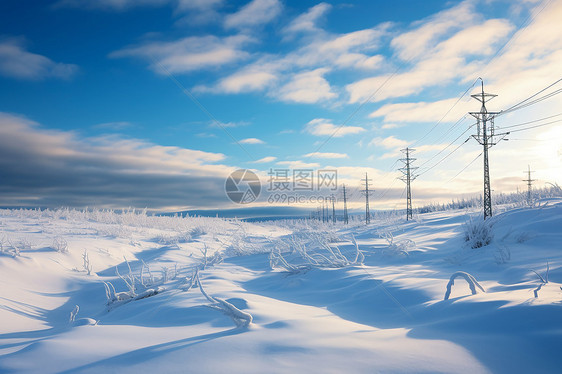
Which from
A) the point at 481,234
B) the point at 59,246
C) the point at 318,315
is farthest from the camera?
the point at 59,246

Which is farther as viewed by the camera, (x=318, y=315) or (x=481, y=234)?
(x=481, y=234)

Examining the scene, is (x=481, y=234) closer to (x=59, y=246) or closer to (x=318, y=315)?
(x=318, y=315)

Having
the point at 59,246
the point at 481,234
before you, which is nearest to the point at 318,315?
the point at 481,234

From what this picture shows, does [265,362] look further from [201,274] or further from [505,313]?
[201,274]

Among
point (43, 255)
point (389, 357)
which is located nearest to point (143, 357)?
point (389, 357)

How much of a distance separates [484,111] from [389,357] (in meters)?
18.2

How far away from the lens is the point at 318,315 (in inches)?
123

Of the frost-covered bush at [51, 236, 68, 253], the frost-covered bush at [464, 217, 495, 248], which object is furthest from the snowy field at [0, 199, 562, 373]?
the frost-covered bush at [51, 236, 68, 253]

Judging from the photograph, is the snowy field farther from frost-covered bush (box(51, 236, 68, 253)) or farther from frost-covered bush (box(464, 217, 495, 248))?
frost-covered bush (box(51, 236, 68, 253))

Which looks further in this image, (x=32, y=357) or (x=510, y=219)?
(x=510, y=219)

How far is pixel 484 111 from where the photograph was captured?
16031 millimetres

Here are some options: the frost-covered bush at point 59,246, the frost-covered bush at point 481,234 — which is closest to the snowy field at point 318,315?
the frost-covered bush at point 481,234

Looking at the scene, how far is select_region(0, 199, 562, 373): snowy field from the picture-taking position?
5.34ft

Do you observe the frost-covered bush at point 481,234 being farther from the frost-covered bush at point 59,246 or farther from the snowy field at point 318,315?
the frost-covered bush at point 59,246
